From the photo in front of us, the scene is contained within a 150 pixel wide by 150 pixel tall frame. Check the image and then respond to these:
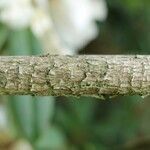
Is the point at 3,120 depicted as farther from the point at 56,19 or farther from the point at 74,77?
the point at 74,77

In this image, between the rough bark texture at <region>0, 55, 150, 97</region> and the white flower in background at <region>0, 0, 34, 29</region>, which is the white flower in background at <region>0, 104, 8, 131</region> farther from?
the rough bark texture at <region>0, 55, 150, 97</region>

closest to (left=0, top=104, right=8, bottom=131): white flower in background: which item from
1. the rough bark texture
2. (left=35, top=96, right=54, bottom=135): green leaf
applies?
(left=35, top=96, right=54, bottom=135): green leaf

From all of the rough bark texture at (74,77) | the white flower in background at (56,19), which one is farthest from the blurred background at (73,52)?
the rough bark texture at (74,77)

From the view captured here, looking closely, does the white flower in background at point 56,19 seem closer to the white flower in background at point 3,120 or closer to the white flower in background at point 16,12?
the white flower in background at point 16,12

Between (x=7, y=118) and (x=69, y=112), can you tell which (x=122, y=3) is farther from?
(x=7, y=118)

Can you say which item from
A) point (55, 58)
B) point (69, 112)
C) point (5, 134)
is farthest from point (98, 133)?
point (55, 58)

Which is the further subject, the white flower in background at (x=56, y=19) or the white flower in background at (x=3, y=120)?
the white flower in background at (x=3, y=120)

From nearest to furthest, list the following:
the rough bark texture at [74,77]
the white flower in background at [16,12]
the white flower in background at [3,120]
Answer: the rough bark texture at [74,77]
the white flower in background at [16,12]
the white flower in background at [3,120]
